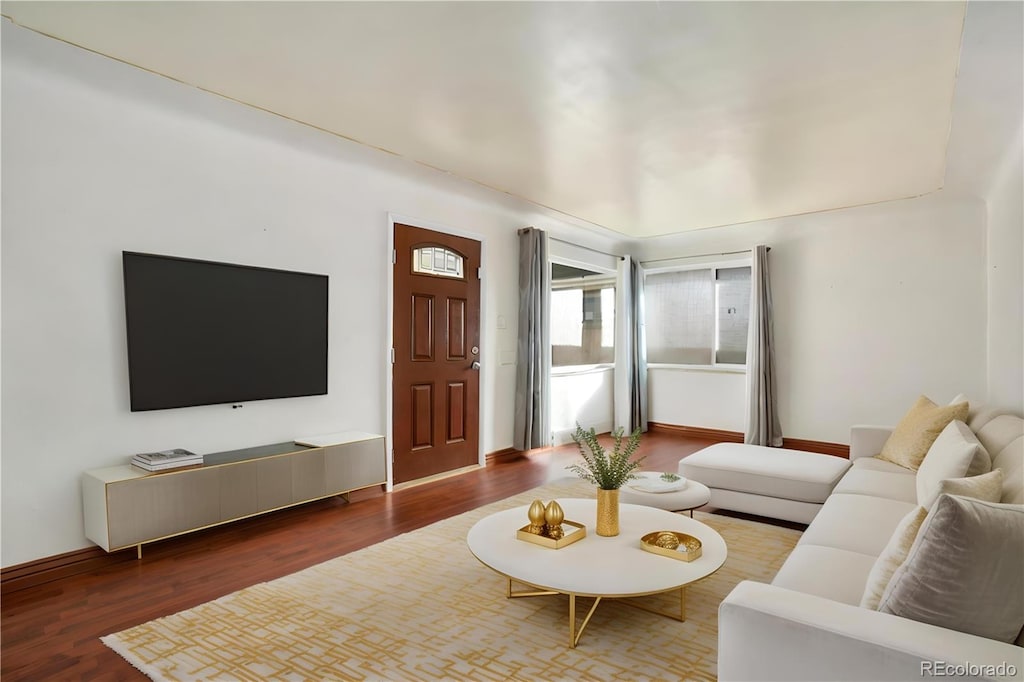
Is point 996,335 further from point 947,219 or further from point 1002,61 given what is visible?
point 1002,61

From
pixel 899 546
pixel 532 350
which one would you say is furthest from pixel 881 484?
pixel 532 350

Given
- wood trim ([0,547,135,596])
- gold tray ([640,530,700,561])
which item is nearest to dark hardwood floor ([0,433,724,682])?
wood trim ([0,547,135,596])

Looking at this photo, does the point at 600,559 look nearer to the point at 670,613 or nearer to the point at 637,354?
the point at 670,613

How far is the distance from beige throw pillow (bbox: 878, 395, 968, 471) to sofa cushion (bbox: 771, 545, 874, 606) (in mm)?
1722

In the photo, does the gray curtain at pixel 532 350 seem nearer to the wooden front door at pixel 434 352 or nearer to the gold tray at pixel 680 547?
the wooden front door at pixel 434 352

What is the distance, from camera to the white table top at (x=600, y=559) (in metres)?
2.06

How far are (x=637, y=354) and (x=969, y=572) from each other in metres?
6.05

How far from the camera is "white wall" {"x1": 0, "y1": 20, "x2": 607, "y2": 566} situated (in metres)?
2.78

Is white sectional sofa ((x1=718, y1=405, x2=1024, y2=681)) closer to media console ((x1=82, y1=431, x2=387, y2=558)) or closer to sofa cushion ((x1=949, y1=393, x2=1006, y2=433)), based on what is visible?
sofa cushion ((x1=949, y1=393, x2=1006, y2=433))

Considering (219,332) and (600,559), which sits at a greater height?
(219,332)

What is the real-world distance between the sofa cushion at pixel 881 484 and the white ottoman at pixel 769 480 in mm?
207

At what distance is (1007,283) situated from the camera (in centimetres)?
401

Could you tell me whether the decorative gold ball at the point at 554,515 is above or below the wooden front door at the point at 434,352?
below

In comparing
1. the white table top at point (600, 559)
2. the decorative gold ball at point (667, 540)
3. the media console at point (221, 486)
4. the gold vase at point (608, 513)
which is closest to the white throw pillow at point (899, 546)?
the white table top at point (600, 559)
